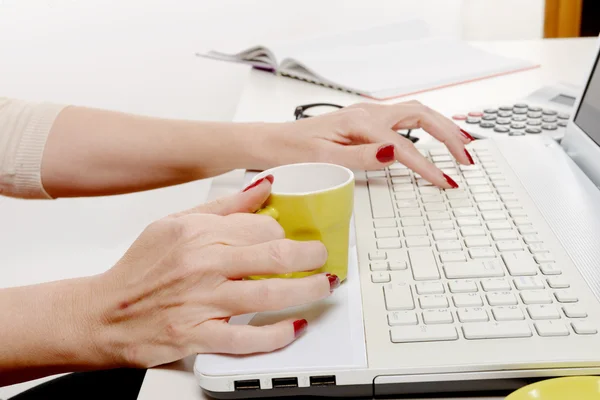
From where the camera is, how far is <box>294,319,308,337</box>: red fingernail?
441mm

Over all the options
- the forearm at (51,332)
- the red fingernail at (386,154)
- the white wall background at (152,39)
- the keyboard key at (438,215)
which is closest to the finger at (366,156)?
the red fingernail at (386,154)

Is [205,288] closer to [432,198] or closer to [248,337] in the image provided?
[248,337]

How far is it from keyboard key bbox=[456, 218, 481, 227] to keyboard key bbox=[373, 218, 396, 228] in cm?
6

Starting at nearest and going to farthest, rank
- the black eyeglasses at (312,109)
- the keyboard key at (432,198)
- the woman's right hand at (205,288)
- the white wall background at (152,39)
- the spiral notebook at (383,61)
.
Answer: the woman's right hand at (205,288) < the keyboard key at (432,198) < the black eyeglasses at (312,109) < the spiral notebook at (383,61) < the white wall background at (152,39)

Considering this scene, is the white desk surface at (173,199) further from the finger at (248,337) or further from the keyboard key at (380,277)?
the keyboard key at (380,277)

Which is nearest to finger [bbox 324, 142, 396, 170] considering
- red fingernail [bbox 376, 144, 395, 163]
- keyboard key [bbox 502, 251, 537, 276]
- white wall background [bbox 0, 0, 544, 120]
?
red fingernail [bbox 376, 144, 395, 163]

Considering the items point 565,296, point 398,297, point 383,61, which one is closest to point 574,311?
point 565,296

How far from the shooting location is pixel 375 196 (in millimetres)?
673

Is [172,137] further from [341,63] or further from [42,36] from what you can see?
[42,36]

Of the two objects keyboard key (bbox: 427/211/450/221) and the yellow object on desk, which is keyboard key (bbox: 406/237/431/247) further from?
the yellow object on desk

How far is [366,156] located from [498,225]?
182mm

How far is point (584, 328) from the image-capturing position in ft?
1.38

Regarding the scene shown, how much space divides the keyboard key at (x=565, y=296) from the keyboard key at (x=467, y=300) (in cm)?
5

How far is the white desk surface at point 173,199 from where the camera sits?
103 centimetres
